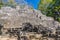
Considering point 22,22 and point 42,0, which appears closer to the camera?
point 22,22

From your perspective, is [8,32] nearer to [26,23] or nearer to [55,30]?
[26,23]

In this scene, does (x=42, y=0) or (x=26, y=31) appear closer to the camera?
(x=26, y=31)

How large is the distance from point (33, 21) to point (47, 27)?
0.58 metres

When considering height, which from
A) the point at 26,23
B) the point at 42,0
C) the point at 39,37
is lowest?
the point at 39,37

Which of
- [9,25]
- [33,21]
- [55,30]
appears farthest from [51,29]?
[9,25]

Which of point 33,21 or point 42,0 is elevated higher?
point 42,0

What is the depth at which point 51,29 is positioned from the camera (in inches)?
331

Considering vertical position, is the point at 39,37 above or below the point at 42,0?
below

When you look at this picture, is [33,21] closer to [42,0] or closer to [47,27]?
[47,27]

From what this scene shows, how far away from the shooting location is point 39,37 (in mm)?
8414

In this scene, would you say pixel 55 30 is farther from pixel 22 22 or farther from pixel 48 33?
pixel 22 22

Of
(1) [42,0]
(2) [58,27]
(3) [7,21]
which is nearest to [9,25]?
(3) [7,21]

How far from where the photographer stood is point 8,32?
27.6 feet

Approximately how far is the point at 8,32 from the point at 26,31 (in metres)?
0.66
